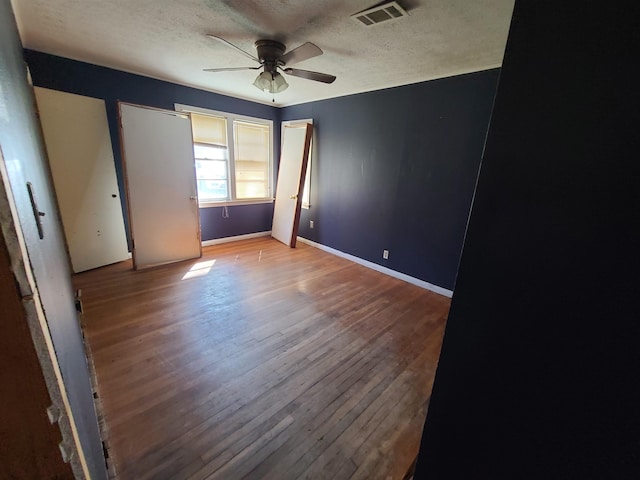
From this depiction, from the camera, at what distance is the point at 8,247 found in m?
0.28

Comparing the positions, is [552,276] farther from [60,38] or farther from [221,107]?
[221,107]

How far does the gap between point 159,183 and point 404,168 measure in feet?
10.5

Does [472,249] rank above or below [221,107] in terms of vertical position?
below

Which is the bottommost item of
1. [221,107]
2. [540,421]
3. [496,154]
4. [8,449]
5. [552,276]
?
[540,421]

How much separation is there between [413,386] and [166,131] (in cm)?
390

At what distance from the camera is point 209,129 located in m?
4.13

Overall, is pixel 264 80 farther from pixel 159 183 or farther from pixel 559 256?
pixel 559 256

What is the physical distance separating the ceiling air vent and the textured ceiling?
0.12 feet

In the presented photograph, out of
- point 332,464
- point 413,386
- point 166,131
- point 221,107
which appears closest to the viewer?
point 332,464

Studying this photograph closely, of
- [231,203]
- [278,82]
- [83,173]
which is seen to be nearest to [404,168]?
[278,82]

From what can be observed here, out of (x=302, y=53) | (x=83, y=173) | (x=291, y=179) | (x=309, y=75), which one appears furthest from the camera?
(x=291, y=179)

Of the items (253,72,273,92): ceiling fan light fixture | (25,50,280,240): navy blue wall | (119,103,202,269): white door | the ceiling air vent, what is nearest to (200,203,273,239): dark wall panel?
(25,50,280,240): navy blue wall

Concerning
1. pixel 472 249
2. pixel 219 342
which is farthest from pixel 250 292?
pixel 472 249

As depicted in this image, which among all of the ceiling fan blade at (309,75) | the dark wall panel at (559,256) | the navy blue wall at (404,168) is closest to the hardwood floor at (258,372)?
the navy blue wall at (404,168)
